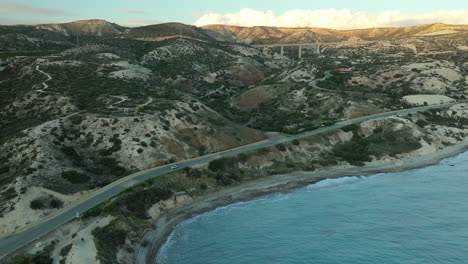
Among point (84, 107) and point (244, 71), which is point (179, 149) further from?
point (244, 71)

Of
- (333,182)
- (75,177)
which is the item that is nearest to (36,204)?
(75,177)

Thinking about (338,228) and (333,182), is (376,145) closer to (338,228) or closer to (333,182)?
(333,182)

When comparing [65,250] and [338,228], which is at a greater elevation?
[65,250]

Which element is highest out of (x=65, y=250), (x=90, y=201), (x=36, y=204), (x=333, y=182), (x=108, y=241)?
(x=36, y=204)

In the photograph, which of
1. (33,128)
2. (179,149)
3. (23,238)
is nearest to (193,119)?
(179,149)

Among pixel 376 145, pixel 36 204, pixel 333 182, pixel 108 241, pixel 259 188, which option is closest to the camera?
pixel 108 241

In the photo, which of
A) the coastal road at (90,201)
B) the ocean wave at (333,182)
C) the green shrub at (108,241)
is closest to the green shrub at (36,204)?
the coastal road at (90,201)

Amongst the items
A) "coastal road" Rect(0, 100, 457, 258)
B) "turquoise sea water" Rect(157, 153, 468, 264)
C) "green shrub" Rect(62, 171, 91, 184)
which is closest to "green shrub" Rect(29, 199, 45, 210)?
"coastal road" Rect(0, 100, 457, 258)

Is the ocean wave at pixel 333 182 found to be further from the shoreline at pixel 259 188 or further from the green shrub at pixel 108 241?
the green shrub at pixel 108 241
